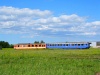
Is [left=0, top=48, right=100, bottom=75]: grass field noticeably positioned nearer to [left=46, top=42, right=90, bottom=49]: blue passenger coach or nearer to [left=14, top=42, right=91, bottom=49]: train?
[left=46, top=42, right=90, bottom=49]: blue passenger coach

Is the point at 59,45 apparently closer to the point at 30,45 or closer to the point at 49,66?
the point at 30,45

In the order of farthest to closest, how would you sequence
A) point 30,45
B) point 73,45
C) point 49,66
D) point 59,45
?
point 30,45, point 59,45, point 73,45, point 49,66

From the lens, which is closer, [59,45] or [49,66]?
[49,66]

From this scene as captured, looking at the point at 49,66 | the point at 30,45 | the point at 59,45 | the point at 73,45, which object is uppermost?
the point at 30,45

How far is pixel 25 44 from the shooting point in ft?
285

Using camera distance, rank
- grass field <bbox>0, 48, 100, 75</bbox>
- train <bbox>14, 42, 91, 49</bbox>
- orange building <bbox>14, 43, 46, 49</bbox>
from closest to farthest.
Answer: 1. grass field <bbox>0, 48, 100, 75</bbox>
2. train <bbox>14, 42, 91, 49</bbox>
3. orange building <bbox>14, 43, 46, 49</bbox>

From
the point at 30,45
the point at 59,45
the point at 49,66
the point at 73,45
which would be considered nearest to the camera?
the point at 49,66

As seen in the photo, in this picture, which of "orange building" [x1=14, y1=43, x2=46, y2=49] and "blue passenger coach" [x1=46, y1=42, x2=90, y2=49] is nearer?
"blue passenger coach" [x1=46, y1=42, x2=90, y2=49]

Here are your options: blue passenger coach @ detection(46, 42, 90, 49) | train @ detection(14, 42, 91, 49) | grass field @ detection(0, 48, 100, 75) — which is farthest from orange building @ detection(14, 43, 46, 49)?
grass field @ detection(0, 48, 100, 75)

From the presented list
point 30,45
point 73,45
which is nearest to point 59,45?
point 73,45

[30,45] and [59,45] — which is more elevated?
[30,45]

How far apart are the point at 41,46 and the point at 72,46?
10.3 meters

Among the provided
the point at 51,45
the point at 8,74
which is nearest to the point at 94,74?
the point at 8,74

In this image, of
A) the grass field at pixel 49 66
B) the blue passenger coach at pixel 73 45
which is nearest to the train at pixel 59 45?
the blue passenger coach at pixel 73 45
